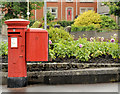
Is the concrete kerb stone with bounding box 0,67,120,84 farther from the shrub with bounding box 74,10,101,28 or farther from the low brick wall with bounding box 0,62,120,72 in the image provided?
the shrub with bounding box 74,10,101,28

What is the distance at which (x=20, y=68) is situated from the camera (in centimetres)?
638

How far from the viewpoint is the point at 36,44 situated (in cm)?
637

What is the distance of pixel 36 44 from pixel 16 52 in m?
0.52

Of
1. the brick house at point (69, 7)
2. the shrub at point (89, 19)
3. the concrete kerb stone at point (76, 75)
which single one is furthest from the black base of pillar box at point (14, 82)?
the brick house at point (69, 7)

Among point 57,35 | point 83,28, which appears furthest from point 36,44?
point 83,28

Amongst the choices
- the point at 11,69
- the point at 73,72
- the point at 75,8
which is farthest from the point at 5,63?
the point at 75,8

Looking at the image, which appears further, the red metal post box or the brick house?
the brick house

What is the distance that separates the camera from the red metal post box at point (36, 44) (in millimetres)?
6363

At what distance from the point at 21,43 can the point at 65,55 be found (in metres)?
2.49

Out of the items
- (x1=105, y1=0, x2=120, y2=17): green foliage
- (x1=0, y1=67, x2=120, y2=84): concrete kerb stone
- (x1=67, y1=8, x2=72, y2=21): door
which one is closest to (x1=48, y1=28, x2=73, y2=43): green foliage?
(x1=0, y1=67, x2=120, y2=84): concrete kerb stone

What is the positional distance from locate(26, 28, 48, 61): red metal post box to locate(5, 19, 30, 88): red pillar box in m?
0.12

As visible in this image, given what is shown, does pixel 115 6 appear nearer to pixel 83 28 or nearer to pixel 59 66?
pixel 83 28

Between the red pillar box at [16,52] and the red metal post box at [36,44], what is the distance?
0.41ft

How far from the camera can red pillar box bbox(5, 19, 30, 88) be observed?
6250 millimetres
